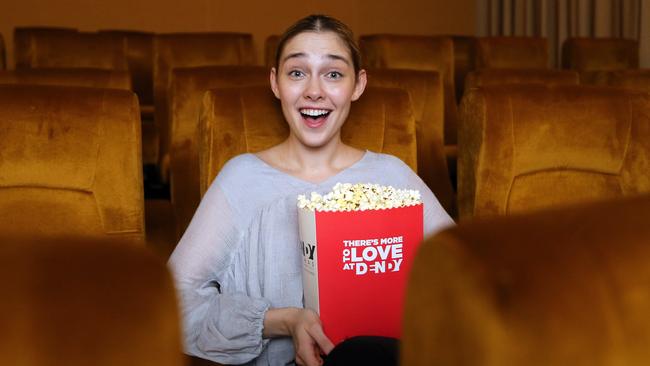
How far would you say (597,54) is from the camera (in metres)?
5.75

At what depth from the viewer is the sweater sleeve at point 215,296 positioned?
1693mm

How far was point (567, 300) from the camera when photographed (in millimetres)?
494

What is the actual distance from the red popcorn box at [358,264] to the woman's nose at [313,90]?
45 centimetres

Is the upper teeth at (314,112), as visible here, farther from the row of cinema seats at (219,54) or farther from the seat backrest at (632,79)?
the row of cinema seats at (219,54)

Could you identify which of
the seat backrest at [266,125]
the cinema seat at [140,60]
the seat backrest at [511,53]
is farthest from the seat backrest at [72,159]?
the seat backrest at [511,53]

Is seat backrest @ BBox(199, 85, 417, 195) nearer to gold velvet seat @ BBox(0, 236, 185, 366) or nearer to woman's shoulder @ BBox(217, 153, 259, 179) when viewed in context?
woman's shoulder @ BBox(217, 153, 259, 179)

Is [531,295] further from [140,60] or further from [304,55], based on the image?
[140,60]

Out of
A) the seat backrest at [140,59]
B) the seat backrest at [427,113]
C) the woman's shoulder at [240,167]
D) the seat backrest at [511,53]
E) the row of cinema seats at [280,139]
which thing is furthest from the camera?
the seat backrest at [140,59]

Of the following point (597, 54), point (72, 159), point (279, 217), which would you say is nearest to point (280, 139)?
point (279, 217)

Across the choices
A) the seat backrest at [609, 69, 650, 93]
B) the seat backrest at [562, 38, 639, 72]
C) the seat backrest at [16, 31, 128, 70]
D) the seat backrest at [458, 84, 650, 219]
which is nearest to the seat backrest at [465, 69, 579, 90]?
the seat backrest at [609, 69, 650, 93]

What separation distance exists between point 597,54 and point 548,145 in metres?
3.77

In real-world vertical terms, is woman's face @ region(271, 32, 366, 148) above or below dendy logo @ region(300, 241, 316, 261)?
above

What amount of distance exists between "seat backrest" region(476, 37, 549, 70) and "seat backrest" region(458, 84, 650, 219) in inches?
120

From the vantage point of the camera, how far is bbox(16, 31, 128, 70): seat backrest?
4.66 meters
